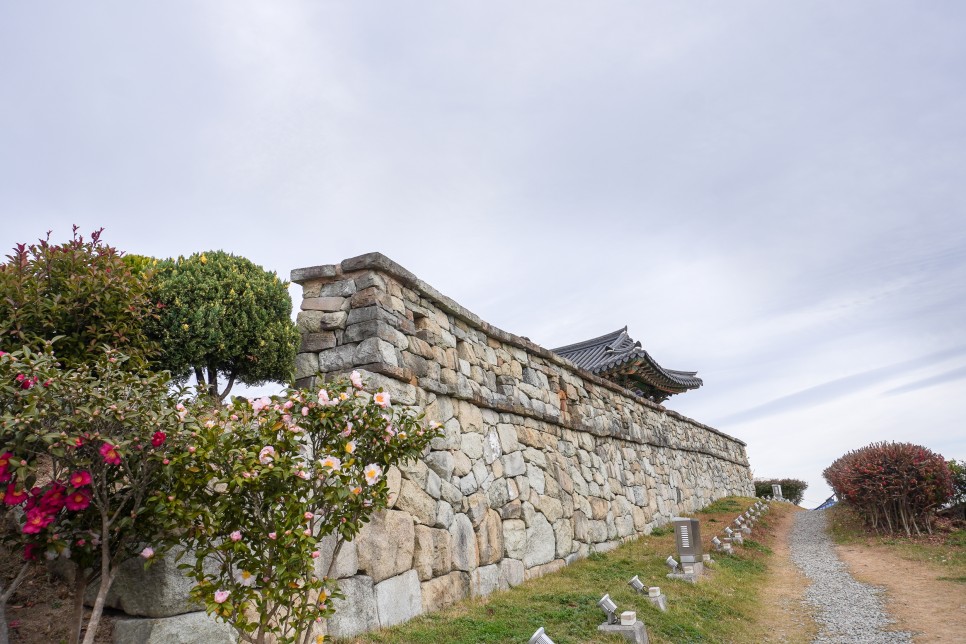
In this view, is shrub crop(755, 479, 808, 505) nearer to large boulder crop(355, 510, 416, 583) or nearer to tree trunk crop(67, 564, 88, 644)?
large boulder crop(355, 510, 416, 583)

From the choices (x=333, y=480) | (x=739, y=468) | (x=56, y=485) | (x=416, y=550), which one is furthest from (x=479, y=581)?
(x=739, y=468)

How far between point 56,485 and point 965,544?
43.6ft

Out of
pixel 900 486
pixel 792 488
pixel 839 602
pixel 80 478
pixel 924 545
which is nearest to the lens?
pixel 80 478

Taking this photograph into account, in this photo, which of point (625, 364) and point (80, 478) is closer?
point (80, 478)

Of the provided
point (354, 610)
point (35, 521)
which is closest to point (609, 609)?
point (354, 610)

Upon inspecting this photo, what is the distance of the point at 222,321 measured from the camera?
491 cm

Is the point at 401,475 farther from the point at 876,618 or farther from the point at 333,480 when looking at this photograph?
the point at 876,618

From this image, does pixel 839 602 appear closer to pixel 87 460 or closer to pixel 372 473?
pixel 372 473

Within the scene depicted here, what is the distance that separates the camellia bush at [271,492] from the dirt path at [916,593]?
19.1ft

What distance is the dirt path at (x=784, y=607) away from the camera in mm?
6238

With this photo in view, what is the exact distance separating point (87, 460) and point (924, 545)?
1298cm

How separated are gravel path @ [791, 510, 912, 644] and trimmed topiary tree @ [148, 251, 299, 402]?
5868 mm

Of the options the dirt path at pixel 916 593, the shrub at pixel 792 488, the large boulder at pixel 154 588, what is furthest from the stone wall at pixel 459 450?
the shrub at pixel 792 488

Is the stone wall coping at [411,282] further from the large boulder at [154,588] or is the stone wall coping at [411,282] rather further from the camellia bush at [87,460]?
the large boulder at [154,588]
